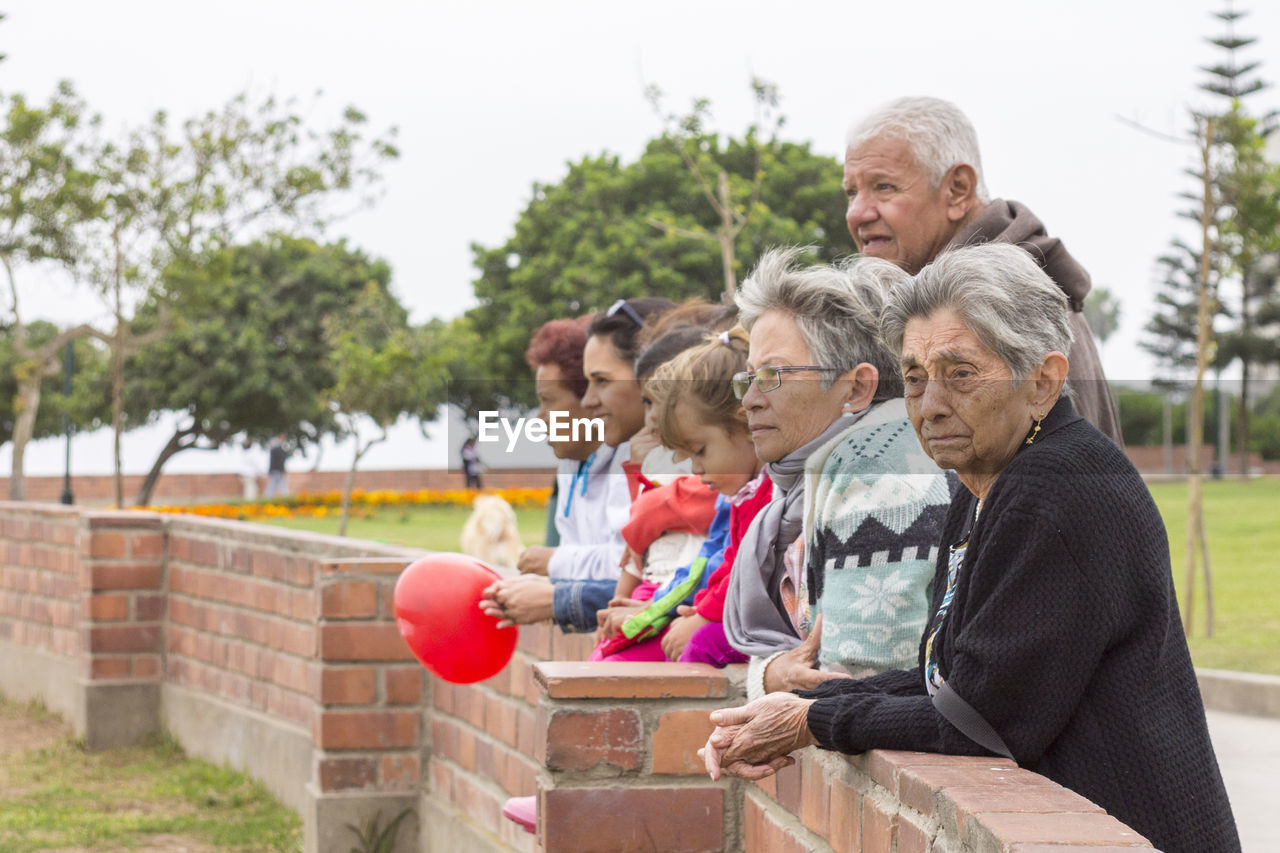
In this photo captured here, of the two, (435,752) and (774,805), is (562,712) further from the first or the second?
(435,752)

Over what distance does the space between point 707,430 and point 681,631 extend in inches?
18.6

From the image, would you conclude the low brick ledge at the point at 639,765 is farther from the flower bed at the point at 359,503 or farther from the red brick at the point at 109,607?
the flower bed at the point at 359,503

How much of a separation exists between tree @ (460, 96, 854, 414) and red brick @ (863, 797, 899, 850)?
92.4ft

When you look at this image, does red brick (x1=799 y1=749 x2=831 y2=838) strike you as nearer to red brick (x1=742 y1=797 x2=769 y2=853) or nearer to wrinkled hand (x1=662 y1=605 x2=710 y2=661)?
red brick (x1=742 y1=797 x2=769 y2=853)

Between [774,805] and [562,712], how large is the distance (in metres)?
0.50

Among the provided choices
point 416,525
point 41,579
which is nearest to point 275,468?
point 416,525

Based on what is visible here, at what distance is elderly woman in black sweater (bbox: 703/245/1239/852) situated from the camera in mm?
1979

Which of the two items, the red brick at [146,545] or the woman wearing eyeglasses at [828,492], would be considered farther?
the red brick at [146,545]

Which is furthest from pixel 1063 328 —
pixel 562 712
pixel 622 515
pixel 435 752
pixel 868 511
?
pixel 435 752

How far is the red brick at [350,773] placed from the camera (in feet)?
19.6

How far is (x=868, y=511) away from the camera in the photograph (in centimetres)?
258

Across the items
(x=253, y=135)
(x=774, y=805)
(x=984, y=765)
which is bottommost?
(x=774, y=805)

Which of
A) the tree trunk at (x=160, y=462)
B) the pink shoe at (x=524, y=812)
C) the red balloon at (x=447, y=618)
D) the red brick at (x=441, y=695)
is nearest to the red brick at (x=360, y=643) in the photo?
the red brick at (x=441, y=695)

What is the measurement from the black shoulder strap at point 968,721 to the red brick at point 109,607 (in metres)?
7.94
